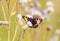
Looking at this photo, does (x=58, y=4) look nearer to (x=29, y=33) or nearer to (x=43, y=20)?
(x=43, y=20)

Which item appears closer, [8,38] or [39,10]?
[39,10]

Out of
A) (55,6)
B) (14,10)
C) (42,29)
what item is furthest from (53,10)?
(14,10)

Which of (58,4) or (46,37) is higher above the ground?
(58,4)

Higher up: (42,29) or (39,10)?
(39,10)

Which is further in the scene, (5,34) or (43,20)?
(5,34)

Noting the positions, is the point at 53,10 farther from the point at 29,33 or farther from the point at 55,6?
the point at 29,33

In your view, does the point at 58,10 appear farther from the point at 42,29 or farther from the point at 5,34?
the point at 5,34

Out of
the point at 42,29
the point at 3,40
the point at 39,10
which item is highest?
the point at 39,10

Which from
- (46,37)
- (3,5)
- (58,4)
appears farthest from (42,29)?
(3,5)
